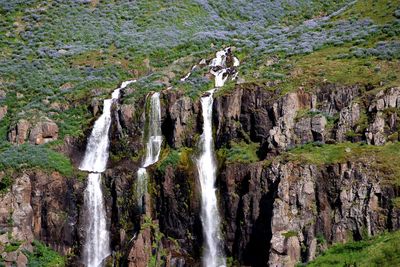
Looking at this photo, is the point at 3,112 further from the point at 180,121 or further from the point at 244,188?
the point at 244,188

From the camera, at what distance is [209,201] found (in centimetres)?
3838

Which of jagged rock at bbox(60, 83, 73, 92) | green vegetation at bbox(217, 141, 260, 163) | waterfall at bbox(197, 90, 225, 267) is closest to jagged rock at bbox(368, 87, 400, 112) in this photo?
green vegetation at bbox(217, 141, 260, 163)

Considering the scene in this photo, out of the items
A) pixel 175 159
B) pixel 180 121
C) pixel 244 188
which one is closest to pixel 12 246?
pixel 175 159

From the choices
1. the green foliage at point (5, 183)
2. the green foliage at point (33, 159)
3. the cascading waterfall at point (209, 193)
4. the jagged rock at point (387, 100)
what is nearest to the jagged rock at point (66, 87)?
the green foliage at point (33, 159)

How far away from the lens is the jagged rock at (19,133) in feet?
149

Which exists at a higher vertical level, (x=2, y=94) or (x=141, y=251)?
(x=2, y=94)

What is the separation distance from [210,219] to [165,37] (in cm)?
3128

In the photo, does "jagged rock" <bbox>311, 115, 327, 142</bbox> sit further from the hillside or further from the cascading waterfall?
the cascading waterfall

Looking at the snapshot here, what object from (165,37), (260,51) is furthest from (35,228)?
(165,37)

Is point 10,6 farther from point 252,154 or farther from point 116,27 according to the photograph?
point 252,154

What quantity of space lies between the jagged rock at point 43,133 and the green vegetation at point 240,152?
13.8 m

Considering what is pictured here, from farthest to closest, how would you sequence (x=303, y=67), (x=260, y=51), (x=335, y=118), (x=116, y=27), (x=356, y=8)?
(x=116, y=27)
(x=356, y=8)
(x=260, y=51)
(x=303, y=67)
(x=335, y=118)

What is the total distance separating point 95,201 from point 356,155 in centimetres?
1752

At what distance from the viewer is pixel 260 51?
181 feet
